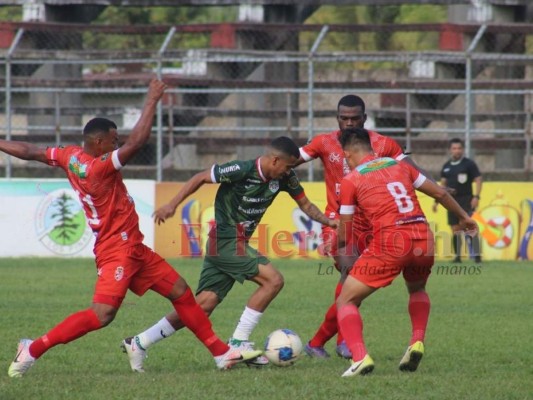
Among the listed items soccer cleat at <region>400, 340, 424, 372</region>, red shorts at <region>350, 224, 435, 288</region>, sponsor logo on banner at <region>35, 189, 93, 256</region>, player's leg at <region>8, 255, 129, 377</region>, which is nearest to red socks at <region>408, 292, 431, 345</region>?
soccer cleat at <region>400, 340, 424, 372</region>

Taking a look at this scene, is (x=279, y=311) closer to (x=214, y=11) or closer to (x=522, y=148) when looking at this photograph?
(x=522, y=148)

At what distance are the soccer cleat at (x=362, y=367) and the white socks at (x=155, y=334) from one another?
1651 mm

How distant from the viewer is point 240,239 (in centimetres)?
911

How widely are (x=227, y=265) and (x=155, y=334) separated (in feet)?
2.63

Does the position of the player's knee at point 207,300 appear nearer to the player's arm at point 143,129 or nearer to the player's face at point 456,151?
the player's arm at point 143,129

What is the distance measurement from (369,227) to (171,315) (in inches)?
71.3

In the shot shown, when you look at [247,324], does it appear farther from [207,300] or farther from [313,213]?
[313,213]

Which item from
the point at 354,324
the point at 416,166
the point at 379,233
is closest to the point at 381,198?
the point at 379,233

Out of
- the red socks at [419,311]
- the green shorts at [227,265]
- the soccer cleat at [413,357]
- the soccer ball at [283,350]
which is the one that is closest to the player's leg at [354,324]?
the soccer cleat at [413,357]

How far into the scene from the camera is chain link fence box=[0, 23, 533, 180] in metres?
22.6

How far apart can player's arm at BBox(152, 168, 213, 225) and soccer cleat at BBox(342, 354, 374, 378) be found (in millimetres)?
1789

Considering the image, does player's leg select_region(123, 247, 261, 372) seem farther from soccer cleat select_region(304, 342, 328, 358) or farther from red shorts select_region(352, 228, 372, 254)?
red shorts select_region(352, 228, 372, 254)

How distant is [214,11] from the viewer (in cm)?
3569

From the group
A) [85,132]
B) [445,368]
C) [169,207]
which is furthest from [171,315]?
[445,368]
